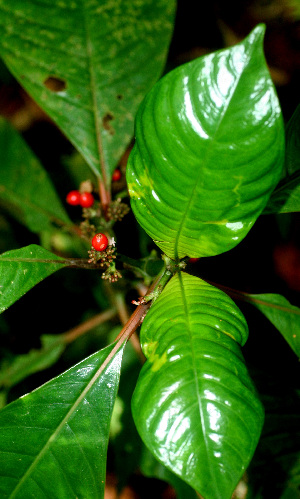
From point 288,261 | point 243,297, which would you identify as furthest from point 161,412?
point 288,261

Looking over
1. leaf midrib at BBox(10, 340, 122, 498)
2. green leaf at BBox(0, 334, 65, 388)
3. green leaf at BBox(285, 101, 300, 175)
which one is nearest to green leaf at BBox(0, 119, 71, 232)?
green leaf at BBox(0, 334, 65, 388)

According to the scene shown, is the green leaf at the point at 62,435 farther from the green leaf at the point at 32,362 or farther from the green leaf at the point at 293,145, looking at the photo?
the green leaf at the point at 32,362

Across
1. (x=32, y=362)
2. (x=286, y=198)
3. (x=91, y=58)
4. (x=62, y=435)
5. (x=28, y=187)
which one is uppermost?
(x=91, y=58)

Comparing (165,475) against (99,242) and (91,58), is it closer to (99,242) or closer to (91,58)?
(99,242)

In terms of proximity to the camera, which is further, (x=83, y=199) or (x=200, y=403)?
(x=83, y=199)

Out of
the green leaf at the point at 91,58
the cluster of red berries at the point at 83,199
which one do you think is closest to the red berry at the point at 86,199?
the cluster of red berries at the point at 83,199

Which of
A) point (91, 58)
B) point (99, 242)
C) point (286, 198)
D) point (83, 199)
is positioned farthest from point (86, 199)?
point (286, 198)

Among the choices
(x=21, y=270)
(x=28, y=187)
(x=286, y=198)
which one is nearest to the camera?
(x=21, y=270)

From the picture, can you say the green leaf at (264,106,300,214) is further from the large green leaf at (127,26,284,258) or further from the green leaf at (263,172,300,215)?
the large green leaf at (127,26,284,258)
